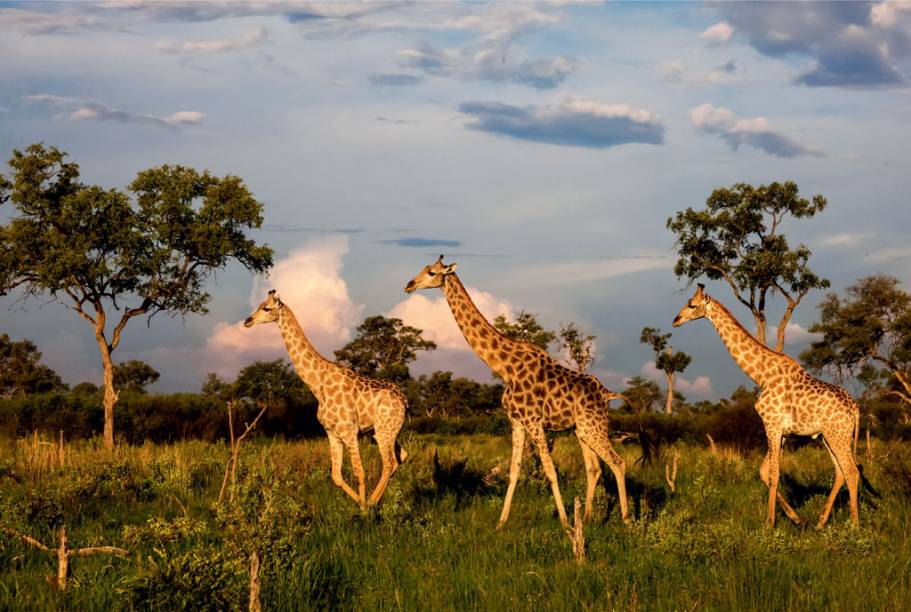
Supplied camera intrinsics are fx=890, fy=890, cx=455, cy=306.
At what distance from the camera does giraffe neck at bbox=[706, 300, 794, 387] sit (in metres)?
12.1

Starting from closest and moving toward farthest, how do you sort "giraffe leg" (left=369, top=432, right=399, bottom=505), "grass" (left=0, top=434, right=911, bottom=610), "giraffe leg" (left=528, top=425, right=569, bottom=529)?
"grass" (left=0, top=434, right=911, bottom=610)
"giraffe leg" (left=528, top=425, right=569, bottom=529)
"giraffe leg" (left=369, top=432, right=399, bottom=505)

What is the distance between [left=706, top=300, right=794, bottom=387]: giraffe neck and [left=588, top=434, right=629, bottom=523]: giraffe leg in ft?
7.91

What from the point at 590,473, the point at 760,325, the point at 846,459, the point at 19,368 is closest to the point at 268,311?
the point at 590,473

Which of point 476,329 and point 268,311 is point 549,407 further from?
point 268,311

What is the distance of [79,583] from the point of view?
7.45 m

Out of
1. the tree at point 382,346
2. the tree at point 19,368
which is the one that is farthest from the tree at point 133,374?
the tree at point 382,346

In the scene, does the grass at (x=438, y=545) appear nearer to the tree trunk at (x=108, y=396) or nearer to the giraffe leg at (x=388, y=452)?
the giraffe leg at (x=388, y=452)

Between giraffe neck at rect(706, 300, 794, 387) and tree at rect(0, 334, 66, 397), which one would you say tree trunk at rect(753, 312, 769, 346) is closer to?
giraffe neck at rect(706, 300, 794, 387)

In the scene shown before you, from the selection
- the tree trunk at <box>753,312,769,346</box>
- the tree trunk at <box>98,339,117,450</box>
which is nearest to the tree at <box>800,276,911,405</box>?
the tree trunk at <box>753,312,769,346</box>

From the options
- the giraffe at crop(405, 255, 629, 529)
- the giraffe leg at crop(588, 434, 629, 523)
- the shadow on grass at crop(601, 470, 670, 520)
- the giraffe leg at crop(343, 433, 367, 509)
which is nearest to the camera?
the giraffe leg at crop(588, 434, 629, 523)

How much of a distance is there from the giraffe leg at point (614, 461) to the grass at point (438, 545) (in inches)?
14.5

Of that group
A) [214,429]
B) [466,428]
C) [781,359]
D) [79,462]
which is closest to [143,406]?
[214,429]

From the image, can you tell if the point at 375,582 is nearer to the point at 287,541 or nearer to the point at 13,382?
the point at 287,541

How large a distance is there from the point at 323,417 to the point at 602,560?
4915 mm
